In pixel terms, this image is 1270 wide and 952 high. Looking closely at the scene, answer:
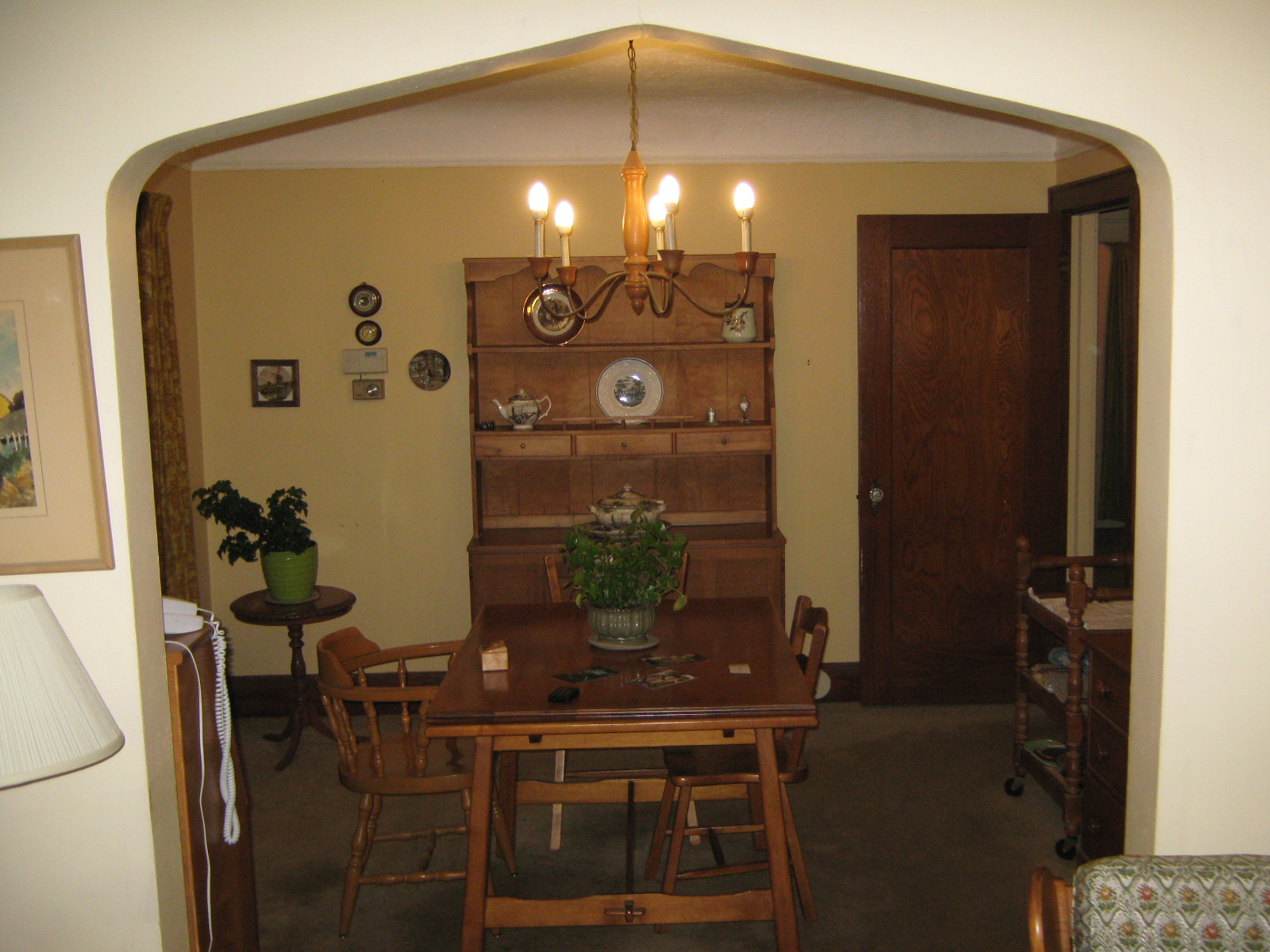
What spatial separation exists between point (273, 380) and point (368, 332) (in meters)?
0.49

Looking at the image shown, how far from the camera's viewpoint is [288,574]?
429 centimetres

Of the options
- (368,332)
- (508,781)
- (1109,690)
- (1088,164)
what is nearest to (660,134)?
(368,332)

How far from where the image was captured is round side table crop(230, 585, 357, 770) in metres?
4.20

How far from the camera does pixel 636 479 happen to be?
16.0 ft

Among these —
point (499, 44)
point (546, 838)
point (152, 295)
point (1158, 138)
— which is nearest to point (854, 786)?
point (546, 838)

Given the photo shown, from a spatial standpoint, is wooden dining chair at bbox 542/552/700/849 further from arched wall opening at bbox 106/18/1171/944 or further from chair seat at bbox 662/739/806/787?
arched wall opening at bbox 106/18/1171/944

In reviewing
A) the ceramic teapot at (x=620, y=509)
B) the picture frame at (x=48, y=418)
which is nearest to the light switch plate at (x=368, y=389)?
the ceramic teapot at (x=620, y=509)

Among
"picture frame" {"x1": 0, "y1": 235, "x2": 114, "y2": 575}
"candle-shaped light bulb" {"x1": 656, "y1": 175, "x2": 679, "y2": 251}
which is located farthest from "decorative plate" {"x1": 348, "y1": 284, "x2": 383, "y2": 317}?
"picture frame" {"x1": 0, "y1": 235, "x2": 114, "y2": 575}

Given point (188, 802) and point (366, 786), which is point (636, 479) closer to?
point (366, 786)

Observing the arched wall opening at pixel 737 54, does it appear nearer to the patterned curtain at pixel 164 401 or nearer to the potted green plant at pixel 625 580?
the potted green plant at pixel 625 580

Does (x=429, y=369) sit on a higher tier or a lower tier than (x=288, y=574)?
higher

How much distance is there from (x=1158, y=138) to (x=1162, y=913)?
4.64ft

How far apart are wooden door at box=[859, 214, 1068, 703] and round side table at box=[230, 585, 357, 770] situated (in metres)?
2.36

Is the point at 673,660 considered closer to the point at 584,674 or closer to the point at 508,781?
the point at 584,674
